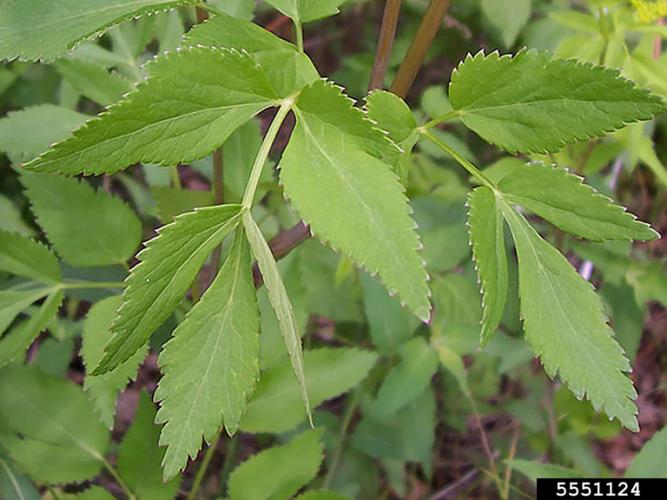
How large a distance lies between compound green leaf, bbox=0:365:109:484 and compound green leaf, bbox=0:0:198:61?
1.95ft

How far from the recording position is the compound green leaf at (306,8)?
875 mm

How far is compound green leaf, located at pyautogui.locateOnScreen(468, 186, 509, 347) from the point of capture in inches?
32.9

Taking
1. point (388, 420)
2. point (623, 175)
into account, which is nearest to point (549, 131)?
point (388, 420)

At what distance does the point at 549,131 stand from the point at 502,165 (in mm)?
605

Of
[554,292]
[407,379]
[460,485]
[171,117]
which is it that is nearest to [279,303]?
[171,117]

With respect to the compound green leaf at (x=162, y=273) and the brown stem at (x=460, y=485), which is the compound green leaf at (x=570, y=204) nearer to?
the compound green leaf at (x=162, y=273)

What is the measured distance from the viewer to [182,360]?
2.60ft

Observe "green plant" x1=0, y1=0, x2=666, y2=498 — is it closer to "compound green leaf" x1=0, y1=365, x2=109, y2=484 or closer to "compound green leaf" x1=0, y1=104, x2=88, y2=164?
"compound green leaf" x1=0, y1=365, x2=109, y2=484

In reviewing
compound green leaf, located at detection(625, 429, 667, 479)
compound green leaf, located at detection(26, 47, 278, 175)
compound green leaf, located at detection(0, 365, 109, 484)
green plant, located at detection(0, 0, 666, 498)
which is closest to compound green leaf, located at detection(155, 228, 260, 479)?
green plant, located at detection(0, 0, 666, 498)

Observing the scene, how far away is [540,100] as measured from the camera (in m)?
0.84

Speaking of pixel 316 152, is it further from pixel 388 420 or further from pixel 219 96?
pixel 388 420

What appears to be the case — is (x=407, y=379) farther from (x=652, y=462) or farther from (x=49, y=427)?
(x=49, y=427)

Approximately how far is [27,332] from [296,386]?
43cm

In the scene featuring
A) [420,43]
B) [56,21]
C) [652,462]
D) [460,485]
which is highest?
[56,21]
